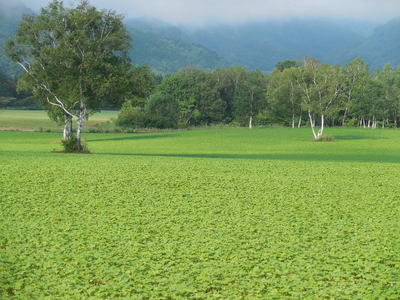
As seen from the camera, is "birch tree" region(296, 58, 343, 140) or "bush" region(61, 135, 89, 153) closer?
"bush" region(61, 135, 89, 153)

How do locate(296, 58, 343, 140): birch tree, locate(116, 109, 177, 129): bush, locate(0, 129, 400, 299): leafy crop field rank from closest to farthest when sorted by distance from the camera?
1. locate(0, 129, 400, 299): leafy crop field
2. locate(296, 58, 343, 140): birch tree
3. locate(116, 109, 177, 129): bush

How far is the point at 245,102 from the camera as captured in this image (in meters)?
95.2

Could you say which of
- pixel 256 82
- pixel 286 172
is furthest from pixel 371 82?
pixel 286 172

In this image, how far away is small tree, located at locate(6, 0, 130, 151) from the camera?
29906 mm

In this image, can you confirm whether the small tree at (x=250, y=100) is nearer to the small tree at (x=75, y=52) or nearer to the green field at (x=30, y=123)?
the green field at (x=30, y=123)

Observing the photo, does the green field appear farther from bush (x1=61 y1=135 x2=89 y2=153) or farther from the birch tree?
the birch tree

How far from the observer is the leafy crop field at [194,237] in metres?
6.63

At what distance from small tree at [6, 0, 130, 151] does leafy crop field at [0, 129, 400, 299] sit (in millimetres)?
13856

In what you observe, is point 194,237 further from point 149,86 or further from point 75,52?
point 149,86

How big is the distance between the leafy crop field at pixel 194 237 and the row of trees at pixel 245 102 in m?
66.6

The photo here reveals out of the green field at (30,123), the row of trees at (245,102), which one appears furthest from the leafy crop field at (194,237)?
the row of trees at (245,102)

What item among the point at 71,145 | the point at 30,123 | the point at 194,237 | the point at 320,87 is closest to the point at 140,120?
the point at 30,123

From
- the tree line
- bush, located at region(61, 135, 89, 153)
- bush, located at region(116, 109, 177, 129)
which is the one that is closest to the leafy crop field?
bush, located at region(61, 135, 89, 153)

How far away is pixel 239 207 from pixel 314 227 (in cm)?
252
